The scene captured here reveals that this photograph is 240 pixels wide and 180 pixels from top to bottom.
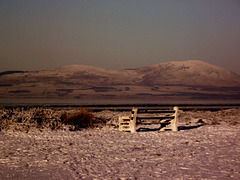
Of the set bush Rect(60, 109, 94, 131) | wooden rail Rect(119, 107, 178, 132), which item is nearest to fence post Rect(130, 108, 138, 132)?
wooden rail Rect(119, 107, 178, 132)

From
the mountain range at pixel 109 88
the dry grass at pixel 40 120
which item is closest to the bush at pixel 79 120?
the dry grass at pixel 40 120

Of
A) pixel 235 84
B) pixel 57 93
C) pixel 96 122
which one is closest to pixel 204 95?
pixel 235 84

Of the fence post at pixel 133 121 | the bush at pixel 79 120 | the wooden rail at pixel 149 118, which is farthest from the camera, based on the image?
the bush at pixel 79 120

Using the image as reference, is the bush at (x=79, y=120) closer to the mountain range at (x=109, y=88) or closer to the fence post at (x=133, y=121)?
the fence post at (x=133, y=121)

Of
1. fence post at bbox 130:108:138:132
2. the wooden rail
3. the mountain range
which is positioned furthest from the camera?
the mountain range

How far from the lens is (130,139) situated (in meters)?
12.8

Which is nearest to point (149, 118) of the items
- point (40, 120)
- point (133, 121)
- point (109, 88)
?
point (133, 121)

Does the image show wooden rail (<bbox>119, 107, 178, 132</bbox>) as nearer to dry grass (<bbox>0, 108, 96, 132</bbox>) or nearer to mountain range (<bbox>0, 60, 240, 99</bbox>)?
dry grass (<bbox>0, 108, 96, 132</bbox>)

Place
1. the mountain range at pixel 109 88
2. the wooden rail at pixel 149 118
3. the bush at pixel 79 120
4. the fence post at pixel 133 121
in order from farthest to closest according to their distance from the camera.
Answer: the mountain range at pixel 109 88, the bush at pixel 79 120, the wooden rail at pixel 149 118, the fence post at pixel 133 121

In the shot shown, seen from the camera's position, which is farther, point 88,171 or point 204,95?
point 204,95

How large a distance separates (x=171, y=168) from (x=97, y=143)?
4186 millimetres

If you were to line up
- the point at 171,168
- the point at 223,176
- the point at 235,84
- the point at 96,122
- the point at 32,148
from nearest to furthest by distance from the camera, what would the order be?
the point at 223,176 → the point at 171,168 → the point at 32,148 → the point at 96,122 → the point at 235,84

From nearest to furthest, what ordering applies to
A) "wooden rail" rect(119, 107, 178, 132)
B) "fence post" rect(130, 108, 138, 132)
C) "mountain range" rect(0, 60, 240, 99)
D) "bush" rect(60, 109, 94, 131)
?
"fence post" rect(130, 108, 138, 132)
"wooden rail" rect(119, 107, 178, 132)
"bush" rect(60, 109, 94, 131)
"mountain range" rect(0, 60, 240, 99)

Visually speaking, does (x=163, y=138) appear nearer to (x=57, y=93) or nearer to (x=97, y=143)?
(x=97, y=143)
